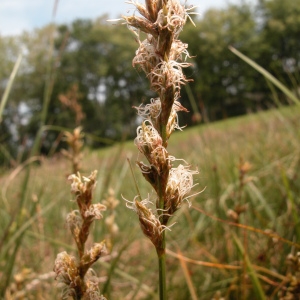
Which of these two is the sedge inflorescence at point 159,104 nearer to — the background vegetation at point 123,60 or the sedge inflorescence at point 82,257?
the sedge inflorescence at point 82,257

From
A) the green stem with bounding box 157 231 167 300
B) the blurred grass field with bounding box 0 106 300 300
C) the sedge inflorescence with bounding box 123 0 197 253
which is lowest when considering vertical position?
the blurred grass field with bounding box 0 106 300 300

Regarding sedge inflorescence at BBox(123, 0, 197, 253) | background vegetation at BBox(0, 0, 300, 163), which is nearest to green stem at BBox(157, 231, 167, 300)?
sedge inflorescence at BBox(123, 0, 197, 253)

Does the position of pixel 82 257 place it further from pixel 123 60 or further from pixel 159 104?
pixel 123 60

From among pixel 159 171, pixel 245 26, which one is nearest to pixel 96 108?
pixel 245 26

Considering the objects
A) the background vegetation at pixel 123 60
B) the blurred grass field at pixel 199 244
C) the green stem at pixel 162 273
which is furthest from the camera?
the background vegetation at pixel 123 60

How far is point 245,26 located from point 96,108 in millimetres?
22253

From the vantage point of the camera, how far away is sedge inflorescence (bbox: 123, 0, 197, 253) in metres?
0.64

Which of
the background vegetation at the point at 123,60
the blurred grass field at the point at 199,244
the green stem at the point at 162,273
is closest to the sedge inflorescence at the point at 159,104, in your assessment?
the green stem at the point at 162,273

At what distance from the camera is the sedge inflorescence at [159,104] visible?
2.10ft

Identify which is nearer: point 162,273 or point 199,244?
point 162,273

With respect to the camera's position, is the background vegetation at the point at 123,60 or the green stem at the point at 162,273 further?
the background vegetation at the point at 123,60

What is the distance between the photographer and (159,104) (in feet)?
2.26

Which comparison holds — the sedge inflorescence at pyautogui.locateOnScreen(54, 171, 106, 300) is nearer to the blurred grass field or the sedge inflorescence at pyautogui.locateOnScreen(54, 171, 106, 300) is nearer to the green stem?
the green stem

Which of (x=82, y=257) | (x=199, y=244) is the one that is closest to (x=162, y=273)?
(x=82, y=257)
